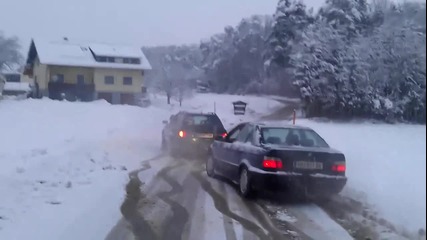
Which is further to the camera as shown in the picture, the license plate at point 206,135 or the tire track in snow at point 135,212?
the license plate at point 206,135

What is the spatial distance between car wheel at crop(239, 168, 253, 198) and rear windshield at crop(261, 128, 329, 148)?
683 mm

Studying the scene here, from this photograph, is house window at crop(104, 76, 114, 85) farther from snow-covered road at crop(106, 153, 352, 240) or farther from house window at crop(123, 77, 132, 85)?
snow-covered road at crop(106, 153, 352, 240)

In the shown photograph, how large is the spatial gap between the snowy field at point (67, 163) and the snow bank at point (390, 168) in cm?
363

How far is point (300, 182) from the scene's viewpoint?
8.45m

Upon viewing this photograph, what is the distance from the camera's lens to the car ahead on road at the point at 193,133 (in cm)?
1576

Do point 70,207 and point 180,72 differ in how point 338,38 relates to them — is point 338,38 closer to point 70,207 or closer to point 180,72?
→ point 180,72

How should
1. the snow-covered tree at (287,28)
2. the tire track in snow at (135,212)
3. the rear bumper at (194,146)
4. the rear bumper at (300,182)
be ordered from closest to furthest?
1. the tire track in snow at (135,212)
2. the rear bumper at (300,182)
3. the rear bumper at (194,146)
4. the snow-covered tree at (287,28)

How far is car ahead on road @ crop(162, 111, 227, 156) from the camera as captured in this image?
15758mm

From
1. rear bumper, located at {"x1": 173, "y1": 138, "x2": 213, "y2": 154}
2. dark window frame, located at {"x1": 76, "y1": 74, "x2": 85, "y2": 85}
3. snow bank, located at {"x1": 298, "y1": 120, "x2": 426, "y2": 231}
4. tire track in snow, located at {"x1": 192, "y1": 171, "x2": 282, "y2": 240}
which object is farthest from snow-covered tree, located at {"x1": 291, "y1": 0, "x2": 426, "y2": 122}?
dark window frame, located at {"x1": 76, "y1": 74, "x2": 85, "y2": 85}

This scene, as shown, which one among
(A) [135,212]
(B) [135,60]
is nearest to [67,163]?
(A) [135,212]

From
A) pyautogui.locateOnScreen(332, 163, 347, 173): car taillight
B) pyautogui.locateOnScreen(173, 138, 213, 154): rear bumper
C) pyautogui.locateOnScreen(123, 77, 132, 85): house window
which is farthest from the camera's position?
pyautogui.locateOnScreen(123, 77, 132, 85): house window

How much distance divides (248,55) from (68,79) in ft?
37.9

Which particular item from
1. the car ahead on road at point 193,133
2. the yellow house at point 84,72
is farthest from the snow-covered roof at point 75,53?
the car ahead on road at point 193,133

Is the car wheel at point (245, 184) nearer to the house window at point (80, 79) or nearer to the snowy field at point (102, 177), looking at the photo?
the snowy field at point (102, 177)
